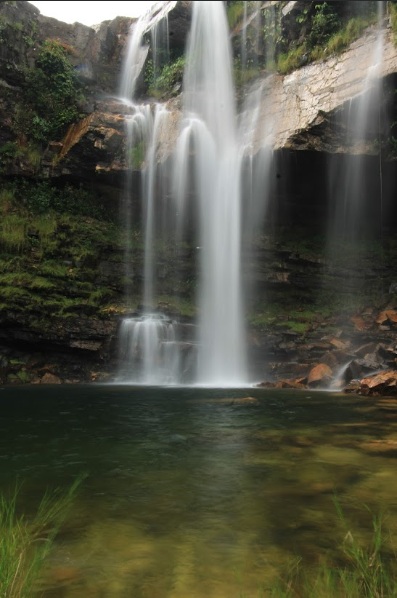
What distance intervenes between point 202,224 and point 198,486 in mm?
17129

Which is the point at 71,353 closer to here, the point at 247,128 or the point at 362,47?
the point at 247,128

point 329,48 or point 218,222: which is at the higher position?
point 329,48

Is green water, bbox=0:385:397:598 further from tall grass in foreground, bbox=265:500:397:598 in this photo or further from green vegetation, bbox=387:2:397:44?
green vegetation, bbox=387:2:397:44

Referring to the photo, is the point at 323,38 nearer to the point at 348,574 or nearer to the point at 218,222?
the point at 218,222

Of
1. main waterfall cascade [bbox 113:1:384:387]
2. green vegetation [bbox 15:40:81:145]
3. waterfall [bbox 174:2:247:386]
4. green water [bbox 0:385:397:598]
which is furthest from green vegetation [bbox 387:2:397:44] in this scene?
green water [bbox 0:385:397:598]

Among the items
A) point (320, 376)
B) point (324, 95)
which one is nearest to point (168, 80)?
point (324, 95)

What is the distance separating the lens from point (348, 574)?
2.83 meters

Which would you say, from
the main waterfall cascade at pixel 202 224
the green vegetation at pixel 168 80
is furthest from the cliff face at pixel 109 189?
the green vegetation at pixel 168 80

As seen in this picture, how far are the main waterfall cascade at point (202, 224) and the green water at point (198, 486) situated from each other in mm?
7966

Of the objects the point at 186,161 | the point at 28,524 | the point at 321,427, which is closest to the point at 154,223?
the point at 186,161

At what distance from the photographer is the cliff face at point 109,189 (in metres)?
17.9

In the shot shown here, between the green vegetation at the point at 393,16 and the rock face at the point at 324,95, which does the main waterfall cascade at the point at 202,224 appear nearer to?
the rock face at the point at 324,95

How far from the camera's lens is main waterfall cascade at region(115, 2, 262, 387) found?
60.6 ft

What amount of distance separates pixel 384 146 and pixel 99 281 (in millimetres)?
12799
